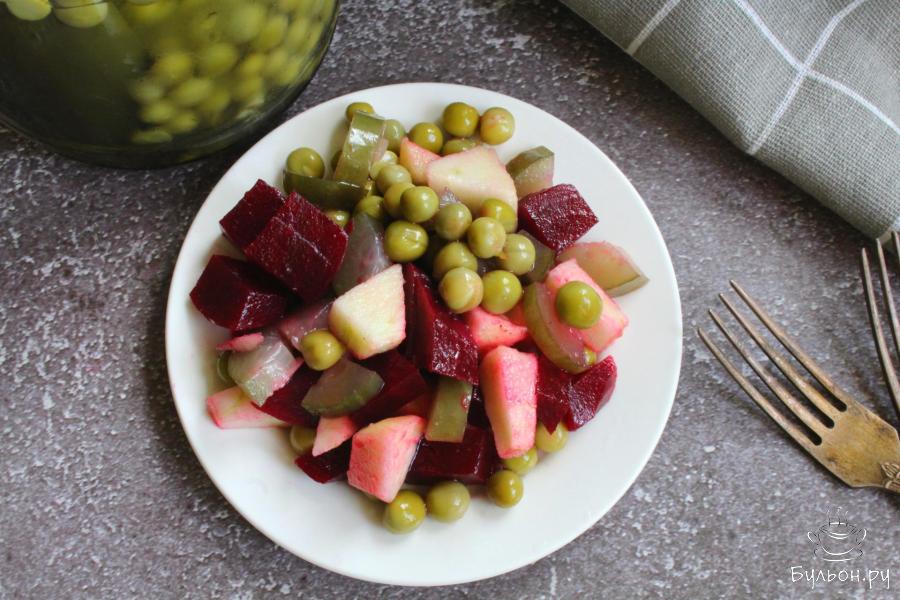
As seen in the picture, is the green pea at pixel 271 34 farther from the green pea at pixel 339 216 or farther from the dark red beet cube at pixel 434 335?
the dark red beet cube at pixel 434 335

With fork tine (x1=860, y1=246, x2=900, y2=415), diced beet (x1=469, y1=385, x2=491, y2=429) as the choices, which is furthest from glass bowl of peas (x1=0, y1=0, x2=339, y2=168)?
fork tine (x1=860, y1=246, x2=900, y2=415)

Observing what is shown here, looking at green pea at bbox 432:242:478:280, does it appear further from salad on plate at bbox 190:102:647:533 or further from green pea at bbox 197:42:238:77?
green pea at bbox 197:42:238:77

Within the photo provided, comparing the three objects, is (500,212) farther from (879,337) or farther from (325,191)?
(879,337)

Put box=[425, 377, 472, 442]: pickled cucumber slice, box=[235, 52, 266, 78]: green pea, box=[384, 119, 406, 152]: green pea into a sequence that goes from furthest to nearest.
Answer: box=[384, 119, 406, 152]: green pea, box=[425, 377, 472, 442]: pickled cucumber slice, box=[235, 52, 266, 78]: green pea

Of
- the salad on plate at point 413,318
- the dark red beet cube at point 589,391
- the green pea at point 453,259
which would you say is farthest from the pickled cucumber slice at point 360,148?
the dark red beet cube at point 589,391

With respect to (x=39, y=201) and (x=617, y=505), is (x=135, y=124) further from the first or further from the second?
(x=617, y=505)

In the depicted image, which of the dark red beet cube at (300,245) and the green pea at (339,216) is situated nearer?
the dark red beet cube at (300,245)
